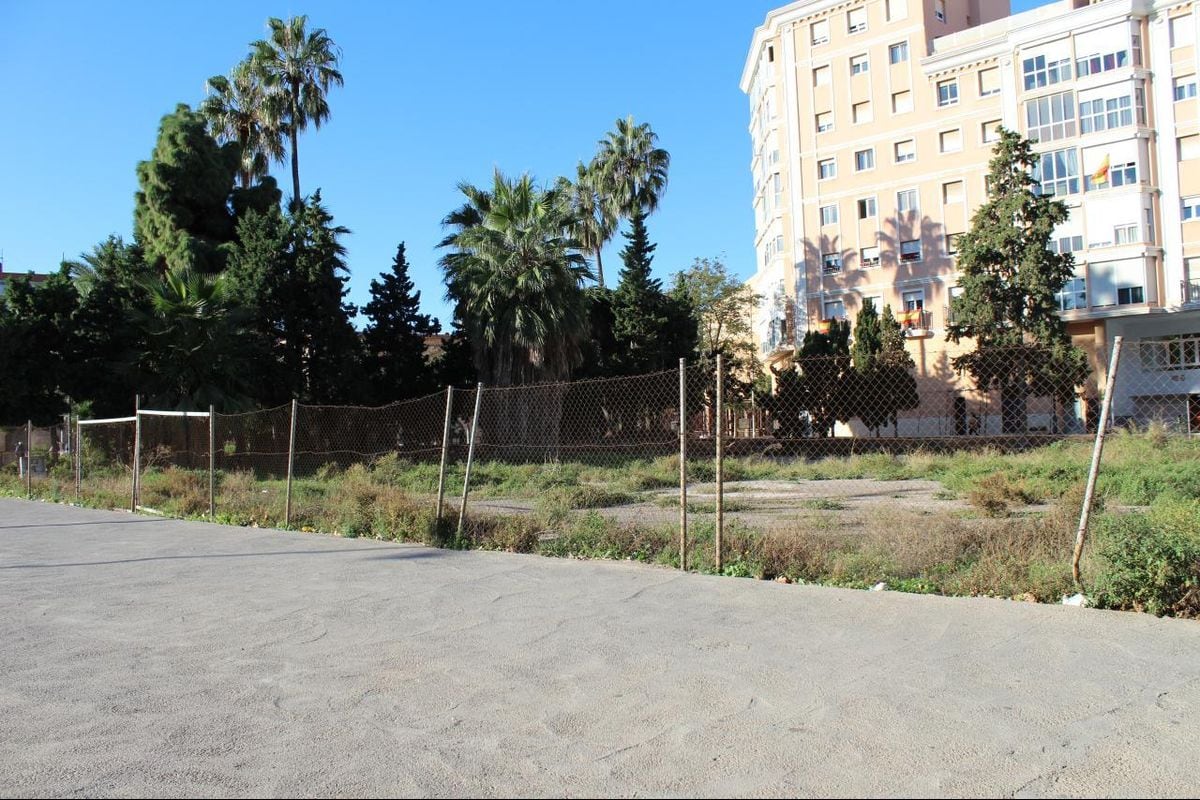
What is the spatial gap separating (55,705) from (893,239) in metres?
47.3

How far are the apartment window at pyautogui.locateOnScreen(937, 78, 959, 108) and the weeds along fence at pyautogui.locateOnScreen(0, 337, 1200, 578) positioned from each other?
16235 mm

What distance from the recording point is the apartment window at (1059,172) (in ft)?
139

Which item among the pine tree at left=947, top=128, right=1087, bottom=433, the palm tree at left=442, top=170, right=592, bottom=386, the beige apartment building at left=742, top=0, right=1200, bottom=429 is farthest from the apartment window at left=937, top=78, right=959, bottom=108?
the palm tree at left=442, top=170, right=592, bottom=386

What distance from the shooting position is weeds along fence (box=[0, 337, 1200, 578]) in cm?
1164

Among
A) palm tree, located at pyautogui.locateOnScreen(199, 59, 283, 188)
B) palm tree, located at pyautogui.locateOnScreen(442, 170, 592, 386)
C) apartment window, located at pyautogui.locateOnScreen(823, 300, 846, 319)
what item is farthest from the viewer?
apartment window, located at pyautogui.locateOnScreen(823, 300, 846, 319)

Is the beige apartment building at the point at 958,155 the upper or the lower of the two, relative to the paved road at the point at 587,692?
upper

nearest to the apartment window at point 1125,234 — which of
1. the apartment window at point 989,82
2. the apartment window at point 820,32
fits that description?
the apartment window at point 989,82

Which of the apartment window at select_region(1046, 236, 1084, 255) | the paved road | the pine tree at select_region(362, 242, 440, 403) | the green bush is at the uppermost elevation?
the apartment window at select_region(1046, 236, 1084, 255)

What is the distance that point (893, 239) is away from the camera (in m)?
46.9

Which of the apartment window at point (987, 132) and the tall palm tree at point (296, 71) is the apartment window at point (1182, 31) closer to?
the apartment window at point (987, 132)

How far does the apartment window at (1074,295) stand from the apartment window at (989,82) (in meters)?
10.5

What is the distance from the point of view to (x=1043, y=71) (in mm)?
42750

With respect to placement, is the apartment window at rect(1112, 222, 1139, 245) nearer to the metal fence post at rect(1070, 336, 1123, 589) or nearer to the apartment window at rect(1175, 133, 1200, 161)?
the apartment window at rect(1175, 133, 1200, 161)

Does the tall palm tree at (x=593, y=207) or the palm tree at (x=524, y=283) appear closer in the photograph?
the palm tree at (x=524, y=283)
